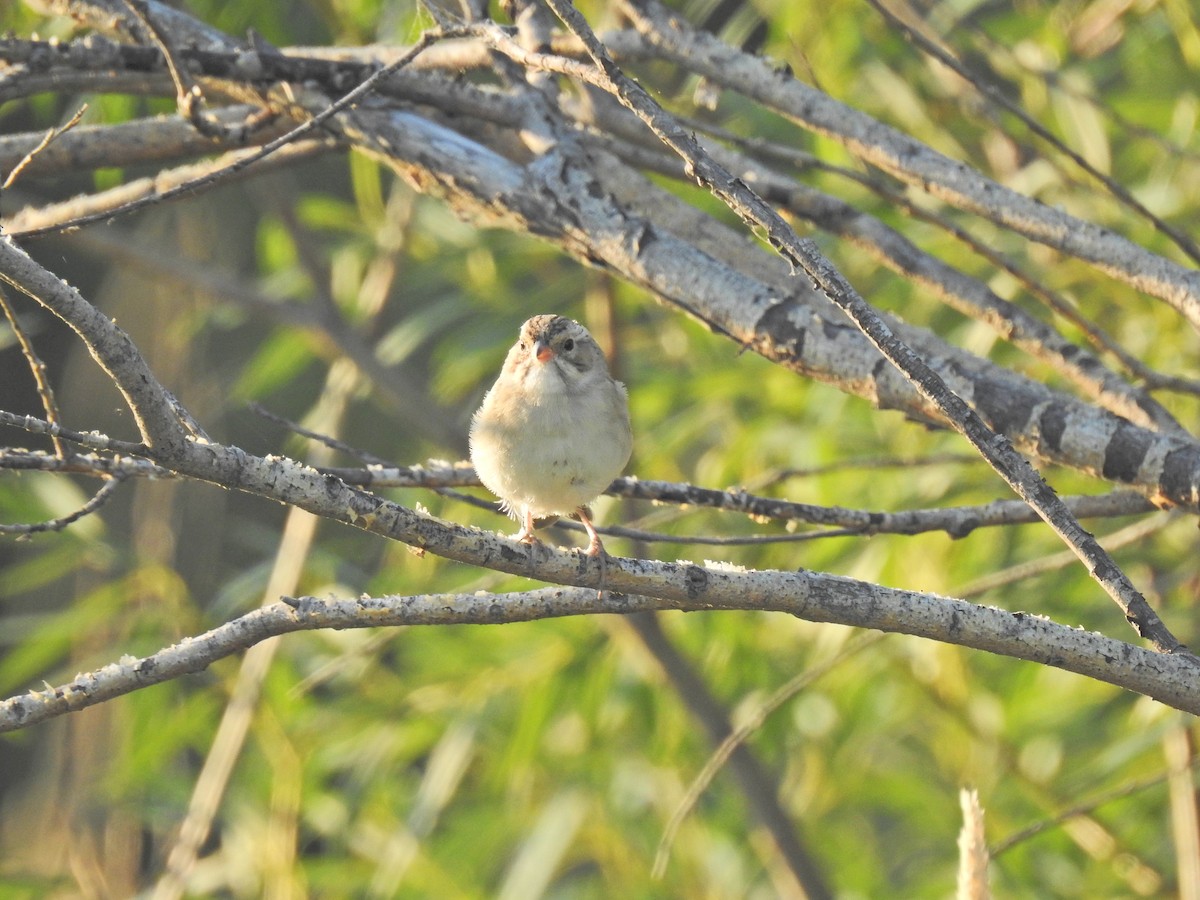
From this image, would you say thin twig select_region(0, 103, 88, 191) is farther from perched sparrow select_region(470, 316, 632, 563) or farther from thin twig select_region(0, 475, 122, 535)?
perched sparrow select_region(470, 316, 632, 563)

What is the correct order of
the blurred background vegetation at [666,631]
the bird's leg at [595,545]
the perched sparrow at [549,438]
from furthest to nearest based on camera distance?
the blurred background vegetation at [666,631] < the perched sparrow at [549,438] < the bird's leg at [595,545]

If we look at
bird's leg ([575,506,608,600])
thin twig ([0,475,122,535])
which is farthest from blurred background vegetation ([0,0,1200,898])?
thin twig ([0,475,122,535])

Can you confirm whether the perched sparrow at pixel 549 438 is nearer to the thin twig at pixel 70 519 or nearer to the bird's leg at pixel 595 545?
the bird's leg at pixel 595 545

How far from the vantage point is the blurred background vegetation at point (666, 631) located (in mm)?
4262

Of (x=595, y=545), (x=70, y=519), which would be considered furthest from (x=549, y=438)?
(x=70, y=519)

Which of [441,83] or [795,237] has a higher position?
[441,83]

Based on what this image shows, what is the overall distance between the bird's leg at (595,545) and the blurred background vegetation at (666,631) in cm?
115

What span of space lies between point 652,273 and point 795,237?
75cm

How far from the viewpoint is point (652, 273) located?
246cm

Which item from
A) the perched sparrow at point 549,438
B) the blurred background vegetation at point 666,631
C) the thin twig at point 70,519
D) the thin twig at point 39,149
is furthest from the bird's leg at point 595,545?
the blurred background vegetation at point 666,631

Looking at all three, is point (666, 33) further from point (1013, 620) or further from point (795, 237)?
point (1013, 620)

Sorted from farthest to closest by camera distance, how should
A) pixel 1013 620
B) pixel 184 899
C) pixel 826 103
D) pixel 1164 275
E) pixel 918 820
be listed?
1. pixel 184 899
2. pixel 918 820
3. pixel 826 103
4. pixel 1164 275
5. pixel 1013 620

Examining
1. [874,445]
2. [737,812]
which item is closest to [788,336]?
[874,445]

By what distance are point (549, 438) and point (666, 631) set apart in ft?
7.44
